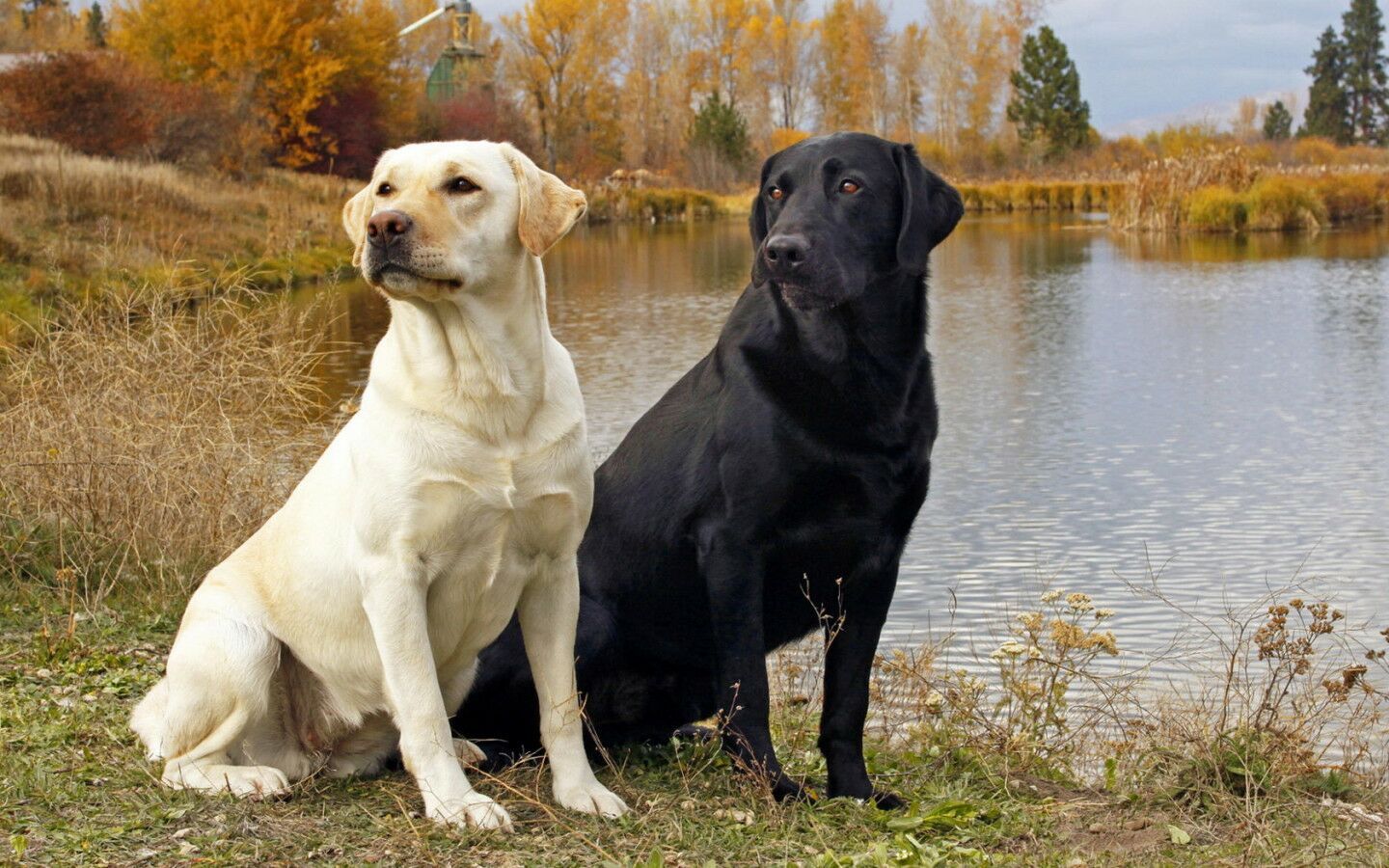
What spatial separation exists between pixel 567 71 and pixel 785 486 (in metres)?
72.2

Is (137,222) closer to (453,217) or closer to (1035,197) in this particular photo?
(453,217)

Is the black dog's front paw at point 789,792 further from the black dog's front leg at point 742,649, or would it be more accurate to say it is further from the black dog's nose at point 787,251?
the black dog's nose at point 787,251

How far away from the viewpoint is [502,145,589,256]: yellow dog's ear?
3.63 m

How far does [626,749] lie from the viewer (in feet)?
14.5

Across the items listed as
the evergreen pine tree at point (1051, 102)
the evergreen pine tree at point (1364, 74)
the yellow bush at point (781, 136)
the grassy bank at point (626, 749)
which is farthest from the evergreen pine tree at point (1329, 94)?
the grassy bank at point (626, 749)

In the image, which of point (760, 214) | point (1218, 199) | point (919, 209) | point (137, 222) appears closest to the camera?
point (919, 209)

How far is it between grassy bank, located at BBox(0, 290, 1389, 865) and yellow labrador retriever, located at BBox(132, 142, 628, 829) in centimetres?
18

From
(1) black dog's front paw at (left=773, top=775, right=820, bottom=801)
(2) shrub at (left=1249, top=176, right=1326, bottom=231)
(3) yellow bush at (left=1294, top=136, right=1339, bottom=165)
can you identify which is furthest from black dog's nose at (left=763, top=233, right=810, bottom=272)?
(3) yellow bush at (left=1294, top=136, right=1339, bottom=165)

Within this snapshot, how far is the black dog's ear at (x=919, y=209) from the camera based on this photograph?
405cm

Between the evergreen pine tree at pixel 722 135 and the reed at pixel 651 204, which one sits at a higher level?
the evergreen pine tree at pixel 722 135

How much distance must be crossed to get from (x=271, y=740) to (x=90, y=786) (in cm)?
47

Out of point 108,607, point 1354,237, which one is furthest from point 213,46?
point 108,607

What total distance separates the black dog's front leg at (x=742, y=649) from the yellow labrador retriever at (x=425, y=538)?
15.9 inches

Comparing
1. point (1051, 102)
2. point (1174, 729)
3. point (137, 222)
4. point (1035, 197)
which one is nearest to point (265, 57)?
point (137, 222)
